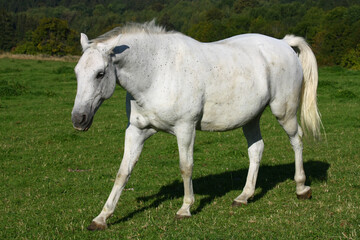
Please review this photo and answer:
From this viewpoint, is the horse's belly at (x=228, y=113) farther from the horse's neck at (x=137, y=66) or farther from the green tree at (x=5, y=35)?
the green tree at (x=5, y=35)

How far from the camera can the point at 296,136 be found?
6672 mm

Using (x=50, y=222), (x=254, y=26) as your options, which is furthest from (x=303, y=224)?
(x=254, y=26)

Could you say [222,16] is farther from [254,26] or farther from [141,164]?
[141,164]

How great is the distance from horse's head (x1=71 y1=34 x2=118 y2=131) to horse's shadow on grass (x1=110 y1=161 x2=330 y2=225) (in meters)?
1.80

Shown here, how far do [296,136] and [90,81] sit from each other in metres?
3.43

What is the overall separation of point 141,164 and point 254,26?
50994 mm

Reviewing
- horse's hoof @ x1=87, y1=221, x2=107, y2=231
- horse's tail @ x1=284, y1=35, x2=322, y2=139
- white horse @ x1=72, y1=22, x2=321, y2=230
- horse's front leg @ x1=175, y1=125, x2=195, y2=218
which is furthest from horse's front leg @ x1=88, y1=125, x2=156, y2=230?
horse's tail @ x1=284, y1=35, x2=322, y2=139

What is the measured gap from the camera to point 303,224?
5.14 m

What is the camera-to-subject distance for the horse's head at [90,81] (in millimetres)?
4541

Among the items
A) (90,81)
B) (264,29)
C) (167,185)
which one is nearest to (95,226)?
(90,81)

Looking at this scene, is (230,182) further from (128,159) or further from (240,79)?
(128,159)

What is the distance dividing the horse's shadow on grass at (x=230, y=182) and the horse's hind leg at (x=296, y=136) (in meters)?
0.60

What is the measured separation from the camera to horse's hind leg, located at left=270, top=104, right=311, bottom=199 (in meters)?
6.38

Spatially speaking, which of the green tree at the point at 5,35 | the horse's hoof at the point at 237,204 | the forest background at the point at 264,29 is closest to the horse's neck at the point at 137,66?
the forest background at the point at 264,29
